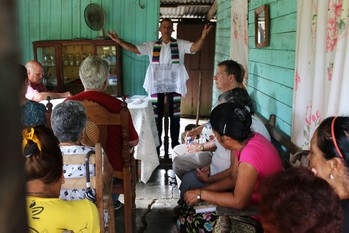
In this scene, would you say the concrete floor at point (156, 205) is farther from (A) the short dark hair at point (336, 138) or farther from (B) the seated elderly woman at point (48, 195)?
(A) the short dark hair at point (336, 138)

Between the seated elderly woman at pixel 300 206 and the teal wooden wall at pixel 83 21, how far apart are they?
448 cm

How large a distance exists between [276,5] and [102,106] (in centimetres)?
142

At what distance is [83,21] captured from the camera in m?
5.33

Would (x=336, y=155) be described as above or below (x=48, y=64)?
below

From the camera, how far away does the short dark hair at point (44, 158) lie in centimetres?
124

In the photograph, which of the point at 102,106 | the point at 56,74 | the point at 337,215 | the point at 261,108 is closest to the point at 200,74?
the point at 56,74

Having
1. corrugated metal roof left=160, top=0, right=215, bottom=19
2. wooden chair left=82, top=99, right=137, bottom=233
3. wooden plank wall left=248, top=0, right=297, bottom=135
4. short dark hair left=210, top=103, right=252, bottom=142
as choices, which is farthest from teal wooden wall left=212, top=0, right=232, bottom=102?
short dark hair left=210, top=103, right=252, bottom=142

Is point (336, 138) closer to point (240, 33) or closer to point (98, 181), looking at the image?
point (98, 181)

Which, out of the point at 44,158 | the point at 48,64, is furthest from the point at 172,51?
the point at 44,158

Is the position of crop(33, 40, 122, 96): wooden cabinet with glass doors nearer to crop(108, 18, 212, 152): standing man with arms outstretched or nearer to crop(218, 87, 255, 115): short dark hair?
crop(108, 18, 212, 152): standing man with arms outstretched

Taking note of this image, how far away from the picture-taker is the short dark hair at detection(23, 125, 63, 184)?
124cm

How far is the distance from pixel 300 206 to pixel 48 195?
2.84 feet

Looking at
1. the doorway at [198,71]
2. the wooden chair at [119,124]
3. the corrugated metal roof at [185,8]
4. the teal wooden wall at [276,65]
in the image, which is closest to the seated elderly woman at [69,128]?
the wooden chair at [119,124]

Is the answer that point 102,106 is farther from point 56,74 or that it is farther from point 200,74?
point 200,74
